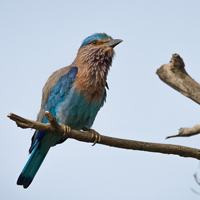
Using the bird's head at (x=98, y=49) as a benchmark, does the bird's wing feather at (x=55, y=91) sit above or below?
below

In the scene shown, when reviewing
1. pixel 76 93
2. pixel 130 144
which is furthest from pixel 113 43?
pixel 130 144

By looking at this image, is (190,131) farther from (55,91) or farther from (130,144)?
(55,91)

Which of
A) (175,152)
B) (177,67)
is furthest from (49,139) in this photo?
(177,67)

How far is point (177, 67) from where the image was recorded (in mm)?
3295

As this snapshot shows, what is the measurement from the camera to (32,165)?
5230 millimetres

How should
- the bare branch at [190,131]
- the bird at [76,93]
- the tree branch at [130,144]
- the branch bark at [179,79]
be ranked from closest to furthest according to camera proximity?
the branch bark at [179,79] → the bare branch at [190,131] → the tree branch at [130,144] → the bird at [76,93]

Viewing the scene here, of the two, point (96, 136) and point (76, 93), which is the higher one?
point (76, 93)

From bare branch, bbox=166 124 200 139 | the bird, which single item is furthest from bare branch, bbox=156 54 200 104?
the bird

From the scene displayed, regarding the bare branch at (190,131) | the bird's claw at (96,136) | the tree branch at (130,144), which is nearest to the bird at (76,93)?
the bird's claw at (96,136)

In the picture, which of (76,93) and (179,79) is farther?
(76,93)

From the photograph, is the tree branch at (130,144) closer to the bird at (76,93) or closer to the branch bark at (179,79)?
the bird at (76,93)

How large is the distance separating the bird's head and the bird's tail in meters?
1.44

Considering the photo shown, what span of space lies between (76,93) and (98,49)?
2.76ft

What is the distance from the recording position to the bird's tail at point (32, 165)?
5.18 metres
